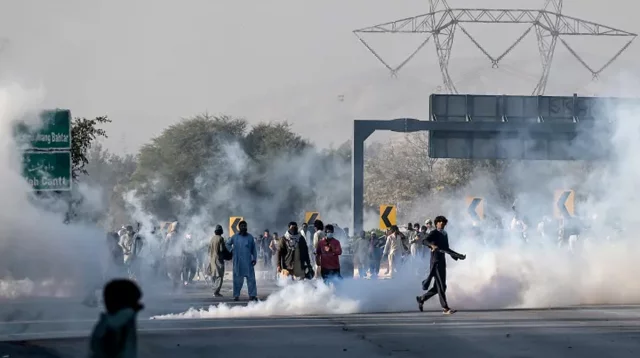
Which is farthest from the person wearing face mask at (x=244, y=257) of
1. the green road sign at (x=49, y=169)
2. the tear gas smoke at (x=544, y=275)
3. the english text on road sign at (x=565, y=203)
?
the english text on road sign at (x=565, y=203)

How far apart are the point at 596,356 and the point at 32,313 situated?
35.1 ft

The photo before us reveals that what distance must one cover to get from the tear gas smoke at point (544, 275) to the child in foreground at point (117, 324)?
12127 millimetres

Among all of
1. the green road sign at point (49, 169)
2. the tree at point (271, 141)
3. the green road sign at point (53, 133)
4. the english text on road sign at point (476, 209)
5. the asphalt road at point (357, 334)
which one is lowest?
the asphalt road at point (357, 334)

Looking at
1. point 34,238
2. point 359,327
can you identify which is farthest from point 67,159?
point 359,327

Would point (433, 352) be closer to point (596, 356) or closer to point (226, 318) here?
point (596, 356)

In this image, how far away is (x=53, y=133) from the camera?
20453 millimetres

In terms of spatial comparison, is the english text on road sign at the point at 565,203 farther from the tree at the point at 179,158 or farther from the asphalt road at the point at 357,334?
the tree at the point at 179,158

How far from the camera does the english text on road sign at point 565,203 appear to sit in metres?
27.5

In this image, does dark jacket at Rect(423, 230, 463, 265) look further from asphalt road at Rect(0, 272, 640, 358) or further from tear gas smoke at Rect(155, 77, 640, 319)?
tear gas smoke at Rect(155, 77, 640, 319)

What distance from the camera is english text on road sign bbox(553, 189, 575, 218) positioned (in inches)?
1081

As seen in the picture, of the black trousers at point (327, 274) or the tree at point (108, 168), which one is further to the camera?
the tree at point (108, 168)

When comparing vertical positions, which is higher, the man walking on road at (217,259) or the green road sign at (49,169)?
the green road sign at (49,169)

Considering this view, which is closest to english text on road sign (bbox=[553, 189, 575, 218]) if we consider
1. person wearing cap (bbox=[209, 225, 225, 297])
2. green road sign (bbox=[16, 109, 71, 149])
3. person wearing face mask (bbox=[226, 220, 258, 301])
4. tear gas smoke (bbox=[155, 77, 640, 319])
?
tear gas smoke (bbox=[155, 77, 640, 319])

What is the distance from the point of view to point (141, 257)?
28953 mm
